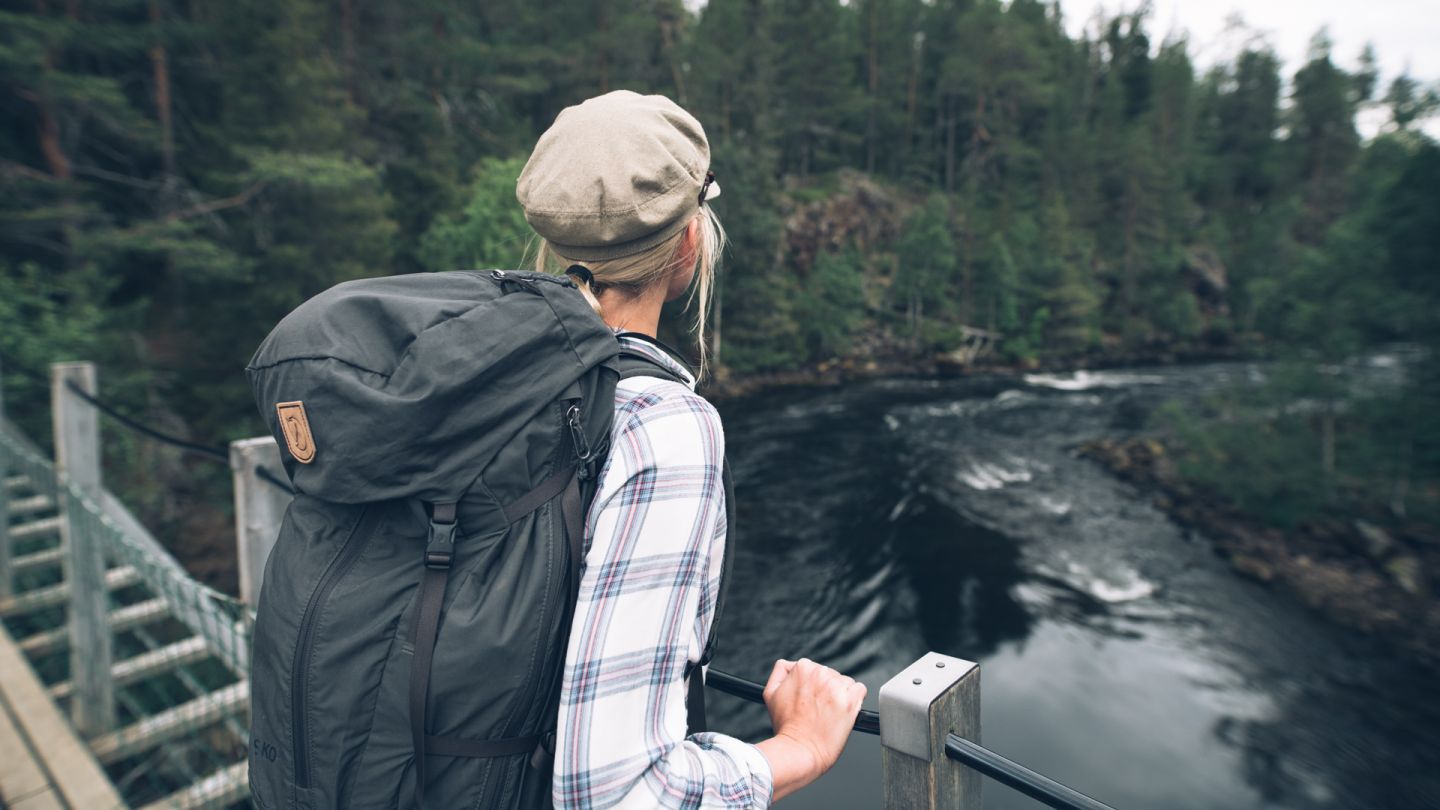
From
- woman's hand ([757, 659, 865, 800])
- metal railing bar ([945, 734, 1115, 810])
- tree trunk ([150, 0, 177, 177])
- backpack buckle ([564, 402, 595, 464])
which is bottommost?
metal railing bar ([945, 734, 1115, 810])

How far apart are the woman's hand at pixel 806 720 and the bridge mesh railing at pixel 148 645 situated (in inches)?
71.9

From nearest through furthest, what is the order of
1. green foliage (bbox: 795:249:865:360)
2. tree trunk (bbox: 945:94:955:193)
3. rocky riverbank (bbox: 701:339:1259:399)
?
1. rocky riverbank (bbox: 701:339:1259:399)
2. green foliage (bbox: 795:249:865:360)
3. tree trunk (bbox: 945:94:955:193)

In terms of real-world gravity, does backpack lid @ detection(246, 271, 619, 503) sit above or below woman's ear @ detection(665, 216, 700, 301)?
below

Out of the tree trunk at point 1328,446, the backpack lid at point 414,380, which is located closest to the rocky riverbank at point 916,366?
the tree trunk at point 1328,446

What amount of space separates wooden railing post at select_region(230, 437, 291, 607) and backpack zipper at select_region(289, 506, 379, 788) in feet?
4.56

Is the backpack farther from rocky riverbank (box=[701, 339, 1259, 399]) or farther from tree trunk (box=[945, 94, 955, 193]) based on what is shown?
tree trunk (box=[945, 94, 955, 193])

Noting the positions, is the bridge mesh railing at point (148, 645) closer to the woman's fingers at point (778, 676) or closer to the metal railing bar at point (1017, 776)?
the woman's fingers at point (778, 676)

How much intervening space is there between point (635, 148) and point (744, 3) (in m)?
36.1

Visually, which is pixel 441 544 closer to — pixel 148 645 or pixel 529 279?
pixel 529 279

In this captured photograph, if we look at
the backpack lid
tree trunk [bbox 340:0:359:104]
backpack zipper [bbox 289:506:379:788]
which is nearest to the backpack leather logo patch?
the backpack lid

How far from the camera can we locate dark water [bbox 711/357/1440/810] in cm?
809

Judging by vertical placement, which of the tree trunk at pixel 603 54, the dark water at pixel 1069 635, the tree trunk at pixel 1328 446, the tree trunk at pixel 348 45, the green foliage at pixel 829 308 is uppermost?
the tree trunk at pixel 603 54

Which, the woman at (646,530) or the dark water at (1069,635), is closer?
the woman at (646,530)

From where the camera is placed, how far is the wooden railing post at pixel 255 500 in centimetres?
208
